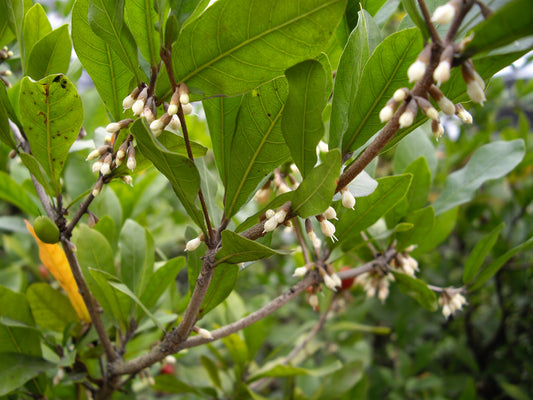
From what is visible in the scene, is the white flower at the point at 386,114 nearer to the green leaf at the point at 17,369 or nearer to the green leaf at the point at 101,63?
the green leaf at the point at 101,63

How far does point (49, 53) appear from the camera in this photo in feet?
3.05

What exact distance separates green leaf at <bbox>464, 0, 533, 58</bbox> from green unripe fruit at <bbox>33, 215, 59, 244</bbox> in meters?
0.76

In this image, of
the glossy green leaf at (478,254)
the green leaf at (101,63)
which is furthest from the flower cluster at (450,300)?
the green leaf at (101,63)

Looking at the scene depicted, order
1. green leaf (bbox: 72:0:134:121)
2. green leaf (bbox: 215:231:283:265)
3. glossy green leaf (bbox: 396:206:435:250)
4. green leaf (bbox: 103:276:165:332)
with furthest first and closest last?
glossy green leaf (bbox: 396:206:435:250) < green leaf (bbox: 103:276:165:332) < green leaf (bbox: 72:0:134:121) < green leaf (bbox: 215:231:283:265)

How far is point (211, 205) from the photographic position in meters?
0.97

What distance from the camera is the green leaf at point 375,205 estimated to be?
0.92 metres

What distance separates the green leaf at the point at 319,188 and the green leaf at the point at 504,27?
0.70 ft

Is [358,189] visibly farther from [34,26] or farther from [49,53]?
[34,26]

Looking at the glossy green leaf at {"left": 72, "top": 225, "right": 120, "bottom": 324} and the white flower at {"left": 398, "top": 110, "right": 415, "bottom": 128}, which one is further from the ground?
the white flower at {"left": 398, "top": 110, "right": 415, "bottom": 128}

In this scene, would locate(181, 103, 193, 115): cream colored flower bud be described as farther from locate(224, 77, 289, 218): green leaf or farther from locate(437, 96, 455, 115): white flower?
locate(437, 96, 455, 115): white flower

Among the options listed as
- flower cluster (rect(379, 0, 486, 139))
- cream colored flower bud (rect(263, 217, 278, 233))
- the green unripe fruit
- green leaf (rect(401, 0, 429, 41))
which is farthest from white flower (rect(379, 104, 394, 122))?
the green unripe fruit

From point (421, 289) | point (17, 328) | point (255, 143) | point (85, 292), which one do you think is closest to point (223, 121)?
point (255, 143)

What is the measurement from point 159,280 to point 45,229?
1.23 feet

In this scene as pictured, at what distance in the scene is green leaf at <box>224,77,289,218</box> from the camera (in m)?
0.76
